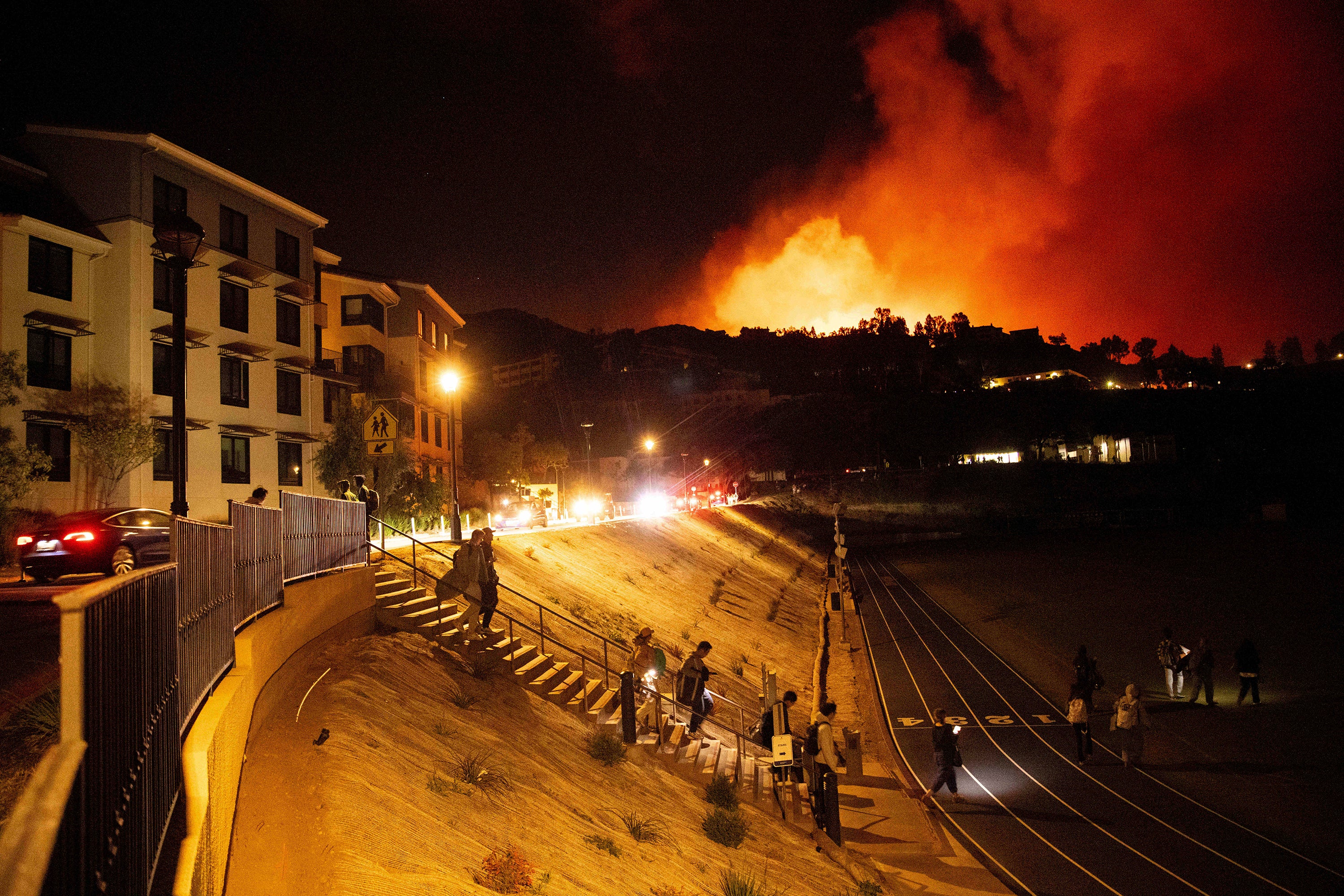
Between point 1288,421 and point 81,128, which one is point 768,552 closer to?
point 81,128

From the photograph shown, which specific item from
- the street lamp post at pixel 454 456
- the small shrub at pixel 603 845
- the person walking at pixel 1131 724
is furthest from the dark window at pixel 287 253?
the person walking at pixel 1131 724

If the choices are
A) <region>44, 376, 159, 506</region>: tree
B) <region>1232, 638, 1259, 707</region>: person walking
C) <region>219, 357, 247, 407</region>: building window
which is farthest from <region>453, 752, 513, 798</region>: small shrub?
<region>219, 357, 247, 407</region>: building window

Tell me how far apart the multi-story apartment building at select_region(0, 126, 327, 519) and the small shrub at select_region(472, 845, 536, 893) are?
883 inches

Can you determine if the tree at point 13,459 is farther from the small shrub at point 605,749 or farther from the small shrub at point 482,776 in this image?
the small shrub at point 482,776

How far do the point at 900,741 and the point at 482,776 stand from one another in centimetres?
1558

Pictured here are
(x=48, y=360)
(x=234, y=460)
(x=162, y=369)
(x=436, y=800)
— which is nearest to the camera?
(x=436, y=800)

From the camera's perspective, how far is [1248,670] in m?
22.4

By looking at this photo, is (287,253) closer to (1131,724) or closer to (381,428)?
(381,428)

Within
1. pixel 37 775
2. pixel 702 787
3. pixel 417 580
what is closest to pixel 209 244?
pixel 417 580

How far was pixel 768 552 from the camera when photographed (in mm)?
56188

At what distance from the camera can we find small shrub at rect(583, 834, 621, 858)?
29.3 ft

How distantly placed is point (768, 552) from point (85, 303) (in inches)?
1576

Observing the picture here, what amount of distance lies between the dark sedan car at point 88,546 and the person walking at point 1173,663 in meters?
24.6

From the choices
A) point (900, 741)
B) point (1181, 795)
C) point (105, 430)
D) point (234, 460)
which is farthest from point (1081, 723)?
point (234, 460)
